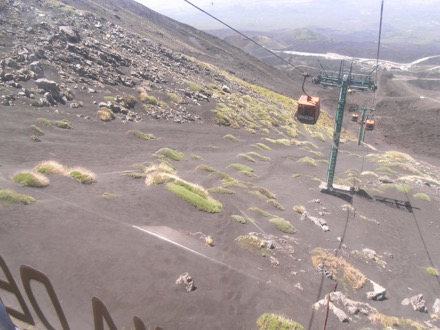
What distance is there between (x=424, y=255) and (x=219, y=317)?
62.9 feet

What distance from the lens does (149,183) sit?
854 inches

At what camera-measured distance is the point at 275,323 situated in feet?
42.8

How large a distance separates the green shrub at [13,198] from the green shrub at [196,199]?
7968mm

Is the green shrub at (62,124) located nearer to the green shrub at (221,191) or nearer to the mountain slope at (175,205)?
the mountain slope at (175,205)

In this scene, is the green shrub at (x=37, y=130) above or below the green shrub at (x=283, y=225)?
above

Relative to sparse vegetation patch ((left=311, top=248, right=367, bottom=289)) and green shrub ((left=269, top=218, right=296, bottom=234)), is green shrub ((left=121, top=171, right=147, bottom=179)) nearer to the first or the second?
green shrub ((left=269, top=218, right=296, bottom=234))

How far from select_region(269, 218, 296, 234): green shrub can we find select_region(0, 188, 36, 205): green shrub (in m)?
13.3

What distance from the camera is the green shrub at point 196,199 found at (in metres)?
20.7

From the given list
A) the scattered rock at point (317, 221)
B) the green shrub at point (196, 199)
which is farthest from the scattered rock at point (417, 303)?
the green shrub at point (196, 199)

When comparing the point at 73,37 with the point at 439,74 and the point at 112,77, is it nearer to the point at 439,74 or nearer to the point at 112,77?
the point at 112,77

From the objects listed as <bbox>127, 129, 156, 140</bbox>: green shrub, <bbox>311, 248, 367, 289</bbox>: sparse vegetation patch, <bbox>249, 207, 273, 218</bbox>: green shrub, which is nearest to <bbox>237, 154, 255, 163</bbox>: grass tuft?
<bbox>127, 129, 156, 140</bbox>: green shrub

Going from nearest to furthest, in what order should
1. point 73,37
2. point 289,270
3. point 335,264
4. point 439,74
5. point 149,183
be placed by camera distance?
point 289,270
point 335,264
point 149,183
point 73,37
point 439,74

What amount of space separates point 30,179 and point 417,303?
19990 millimetres

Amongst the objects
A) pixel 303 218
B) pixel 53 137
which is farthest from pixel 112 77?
pixel 303 218
